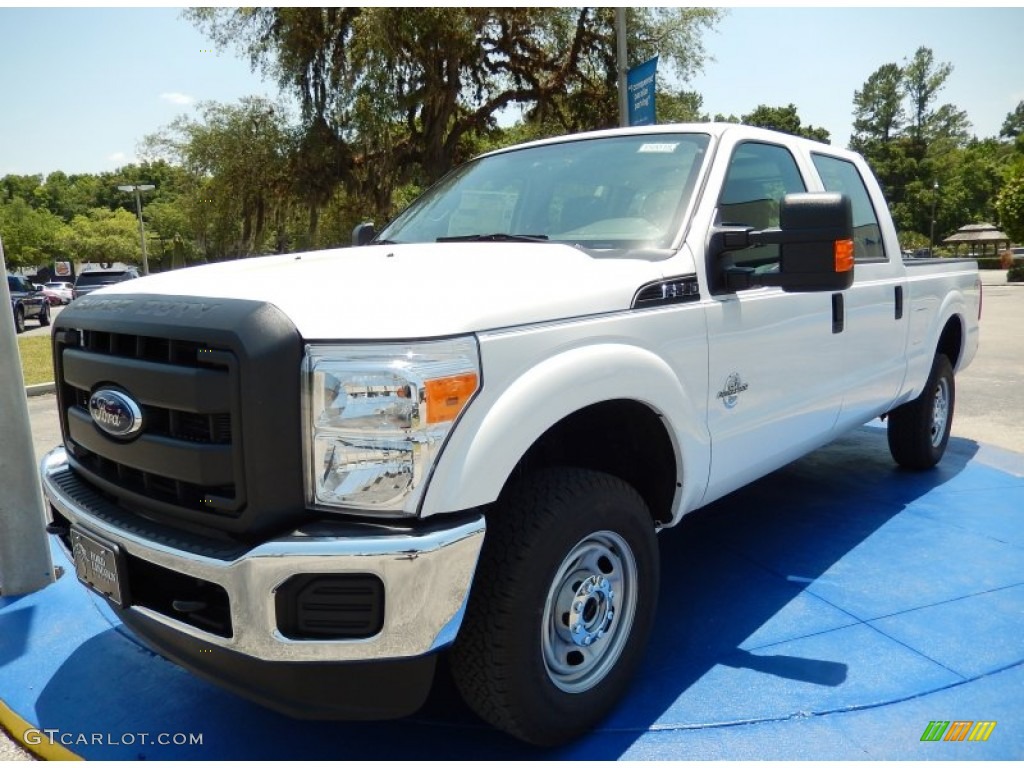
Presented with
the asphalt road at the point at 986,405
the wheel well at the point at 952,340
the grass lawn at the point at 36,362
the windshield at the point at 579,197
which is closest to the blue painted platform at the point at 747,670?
the asphalt road at the point at 986,405

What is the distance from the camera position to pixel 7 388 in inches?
143

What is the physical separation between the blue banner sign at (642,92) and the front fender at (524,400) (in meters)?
8.67

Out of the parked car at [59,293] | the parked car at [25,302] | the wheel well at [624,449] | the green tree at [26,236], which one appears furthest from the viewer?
the green tree at [26,236]

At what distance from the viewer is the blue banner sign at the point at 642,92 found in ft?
34.6

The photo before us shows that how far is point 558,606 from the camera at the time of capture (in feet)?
7.88

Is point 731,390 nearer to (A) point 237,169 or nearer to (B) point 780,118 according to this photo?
(A) point 237,169

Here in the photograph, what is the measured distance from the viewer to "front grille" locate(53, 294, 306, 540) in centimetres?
194

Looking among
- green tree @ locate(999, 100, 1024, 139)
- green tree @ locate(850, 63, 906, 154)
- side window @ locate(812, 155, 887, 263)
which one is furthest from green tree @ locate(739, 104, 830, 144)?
side window @ locate(812, 155, 887, 263)

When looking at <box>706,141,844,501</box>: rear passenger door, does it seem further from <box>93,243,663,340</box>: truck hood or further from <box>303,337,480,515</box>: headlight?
<box>303,337,480,515</box>: headlight

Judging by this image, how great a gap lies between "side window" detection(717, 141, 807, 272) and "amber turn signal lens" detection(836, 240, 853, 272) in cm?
46

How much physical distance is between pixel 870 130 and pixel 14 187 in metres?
99.2

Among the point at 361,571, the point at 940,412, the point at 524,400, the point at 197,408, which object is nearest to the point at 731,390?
the point at 524,400

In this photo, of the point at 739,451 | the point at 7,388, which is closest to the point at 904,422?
the point at 739,451
